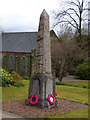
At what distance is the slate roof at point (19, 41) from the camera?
24300mm

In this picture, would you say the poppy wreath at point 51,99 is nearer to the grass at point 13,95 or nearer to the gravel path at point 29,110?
the gravel path at point 29,110

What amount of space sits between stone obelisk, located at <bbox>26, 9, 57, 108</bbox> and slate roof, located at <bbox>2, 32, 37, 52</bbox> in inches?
668

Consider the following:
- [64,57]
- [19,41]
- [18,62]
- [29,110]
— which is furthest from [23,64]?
[29,110]

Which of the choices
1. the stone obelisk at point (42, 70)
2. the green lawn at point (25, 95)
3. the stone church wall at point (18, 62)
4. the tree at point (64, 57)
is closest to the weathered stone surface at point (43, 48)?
the stone obelisk at point (42, 70)

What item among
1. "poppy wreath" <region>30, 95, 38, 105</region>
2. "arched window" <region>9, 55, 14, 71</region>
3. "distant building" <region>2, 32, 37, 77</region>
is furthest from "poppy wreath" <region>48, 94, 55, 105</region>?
"arched window" <region>9, 55, 14, 71</region>

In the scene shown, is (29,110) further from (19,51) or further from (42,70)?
(19,51)

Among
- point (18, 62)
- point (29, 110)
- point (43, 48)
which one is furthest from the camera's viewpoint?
point (18, 62)

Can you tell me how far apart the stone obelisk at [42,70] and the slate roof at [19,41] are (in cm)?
1696

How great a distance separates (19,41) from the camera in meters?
25.7

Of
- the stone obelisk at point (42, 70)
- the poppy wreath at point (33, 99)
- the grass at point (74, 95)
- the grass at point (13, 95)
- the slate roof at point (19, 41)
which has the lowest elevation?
the grass at point (74, 95)

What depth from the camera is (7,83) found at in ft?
37.9

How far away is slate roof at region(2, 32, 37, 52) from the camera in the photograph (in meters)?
24.3

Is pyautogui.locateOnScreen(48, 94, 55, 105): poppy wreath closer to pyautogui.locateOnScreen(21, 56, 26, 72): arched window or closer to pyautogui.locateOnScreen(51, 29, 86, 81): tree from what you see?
pyautogui.locateOnScreen(51, 29, 86, 81): tree

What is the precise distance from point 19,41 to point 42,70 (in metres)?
19.8
